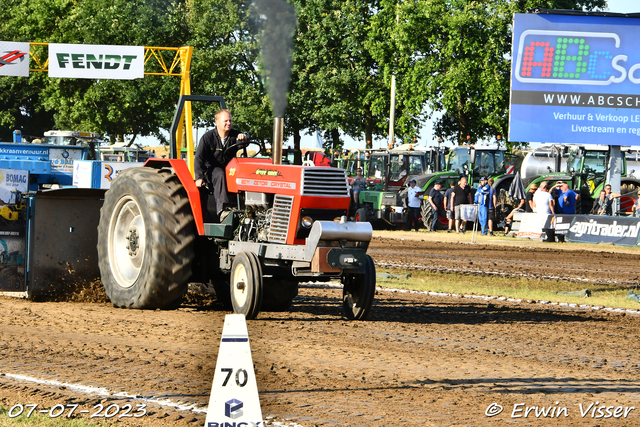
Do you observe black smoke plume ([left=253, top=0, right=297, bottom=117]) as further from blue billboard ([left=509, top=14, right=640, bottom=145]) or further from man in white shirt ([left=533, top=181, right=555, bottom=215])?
blue billboard ([left=509, top=14, right=640, bottom=145])

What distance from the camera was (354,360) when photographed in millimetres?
6504

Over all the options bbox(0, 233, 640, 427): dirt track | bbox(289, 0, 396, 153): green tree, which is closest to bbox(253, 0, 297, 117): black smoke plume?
bbox(0, 233, 640, 427): dirt track

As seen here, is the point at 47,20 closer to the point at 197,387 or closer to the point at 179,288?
the point at 179,288

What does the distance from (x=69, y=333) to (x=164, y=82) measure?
37900mm

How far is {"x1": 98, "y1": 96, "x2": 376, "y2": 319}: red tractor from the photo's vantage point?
311 inches

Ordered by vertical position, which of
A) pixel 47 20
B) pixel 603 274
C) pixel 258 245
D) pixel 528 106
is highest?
pixel 47 20

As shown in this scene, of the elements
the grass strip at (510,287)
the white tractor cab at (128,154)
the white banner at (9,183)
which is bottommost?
the grass strip at (510,287)

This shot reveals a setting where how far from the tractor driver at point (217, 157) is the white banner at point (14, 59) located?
20.3 meters

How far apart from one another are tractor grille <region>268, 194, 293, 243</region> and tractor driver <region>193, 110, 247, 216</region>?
64 cm

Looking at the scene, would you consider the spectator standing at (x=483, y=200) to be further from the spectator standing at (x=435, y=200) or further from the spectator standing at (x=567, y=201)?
the spectator standing at (x=567, y=201)

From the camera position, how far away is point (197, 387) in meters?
5.52

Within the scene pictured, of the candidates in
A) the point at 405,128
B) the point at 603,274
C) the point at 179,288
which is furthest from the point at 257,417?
the point at 405,128

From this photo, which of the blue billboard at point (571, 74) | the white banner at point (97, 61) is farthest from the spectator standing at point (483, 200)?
the white banner at point (97, 61)

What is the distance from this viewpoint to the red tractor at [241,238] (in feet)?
25.9
